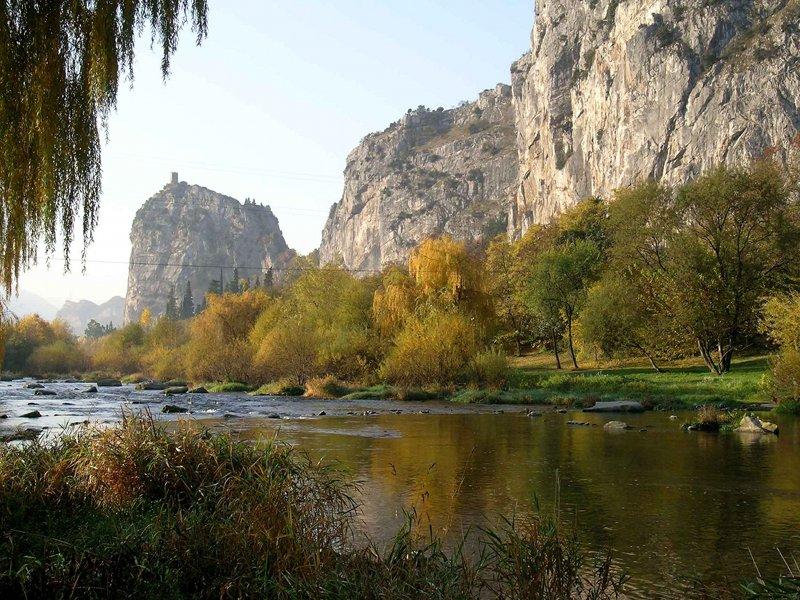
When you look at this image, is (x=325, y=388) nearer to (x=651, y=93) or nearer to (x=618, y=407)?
(x=618, y=407)

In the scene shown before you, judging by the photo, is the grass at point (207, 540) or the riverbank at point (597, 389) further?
the riverbank at point (597, 389)

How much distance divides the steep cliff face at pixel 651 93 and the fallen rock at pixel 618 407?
69.8 metres

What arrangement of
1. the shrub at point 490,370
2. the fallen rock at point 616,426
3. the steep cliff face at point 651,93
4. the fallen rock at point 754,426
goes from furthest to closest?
the steep cliff face at point 651,93
the shrub at point 490,370
the fallen rock at point 616,426
the fallen rock at point 754,426

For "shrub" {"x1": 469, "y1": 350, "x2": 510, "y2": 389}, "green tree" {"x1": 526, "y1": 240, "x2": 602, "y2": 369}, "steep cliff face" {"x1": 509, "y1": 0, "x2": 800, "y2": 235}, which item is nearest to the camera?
"shrub" {"x1": 469, "y1": 350, "x2": 510, "y2": 389}

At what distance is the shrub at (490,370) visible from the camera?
42938 millimetres

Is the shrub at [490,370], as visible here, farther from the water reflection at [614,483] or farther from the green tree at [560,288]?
the water reflection at [614,483]

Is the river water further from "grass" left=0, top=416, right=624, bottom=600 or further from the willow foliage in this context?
the willow foliage

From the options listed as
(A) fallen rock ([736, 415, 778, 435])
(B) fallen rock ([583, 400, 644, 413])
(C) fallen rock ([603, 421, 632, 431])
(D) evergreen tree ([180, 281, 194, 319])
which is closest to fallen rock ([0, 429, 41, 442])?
(C) fallen rock ([603, 421, 632, 431])

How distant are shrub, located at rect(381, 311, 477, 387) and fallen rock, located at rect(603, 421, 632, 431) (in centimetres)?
1770

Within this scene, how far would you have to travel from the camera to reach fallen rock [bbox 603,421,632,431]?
26.1 metres

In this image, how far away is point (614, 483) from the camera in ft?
52.0

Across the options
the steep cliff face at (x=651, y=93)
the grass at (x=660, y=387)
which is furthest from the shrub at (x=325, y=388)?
the steep cliff face at (x=651, y=93)

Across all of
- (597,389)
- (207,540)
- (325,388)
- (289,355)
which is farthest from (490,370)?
(207,540)

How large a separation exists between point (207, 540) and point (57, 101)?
15.6ft
